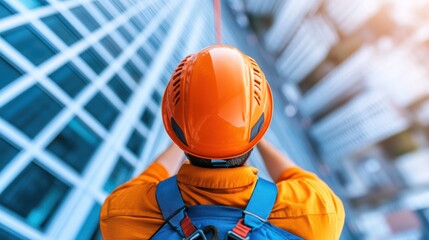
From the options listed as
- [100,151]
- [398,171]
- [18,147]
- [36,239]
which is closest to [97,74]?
[100,151]

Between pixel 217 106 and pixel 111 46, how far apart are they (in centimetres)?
260

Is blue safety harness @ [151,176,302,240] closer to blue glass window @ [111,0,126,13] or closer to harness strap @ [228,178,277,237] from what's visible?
harness strap @ [228,178,277,237]

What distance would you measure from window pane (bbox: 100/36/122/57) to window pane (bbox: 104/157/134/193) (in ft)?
4.31

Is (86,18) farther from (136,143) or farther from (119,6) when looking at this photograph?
(136,143)

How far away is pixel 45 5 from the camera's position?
214cm

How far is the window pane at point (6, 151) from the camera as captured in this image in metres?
1.33

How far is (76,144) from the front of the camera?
188 centimetres

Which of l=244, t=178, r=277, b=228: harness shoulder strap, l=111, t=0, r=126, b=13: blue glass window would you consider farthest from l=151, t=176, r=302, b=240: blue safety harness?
l=111, t=0, r=126, b=13: blue glass window

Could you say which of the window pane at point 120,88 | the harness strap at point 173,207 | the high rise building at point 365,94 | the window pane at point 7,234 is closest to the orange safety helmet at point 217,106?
the harness strap at point 173,207

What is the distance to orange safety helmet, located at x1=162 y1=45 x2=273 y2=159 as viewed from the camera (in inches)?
29.4

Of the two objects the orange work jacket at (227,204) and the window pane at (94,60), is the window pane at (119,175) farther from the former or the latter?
the orange work jacket at (227,204)

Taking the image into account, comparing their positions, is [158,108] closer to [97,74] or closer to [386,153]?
[97,74]

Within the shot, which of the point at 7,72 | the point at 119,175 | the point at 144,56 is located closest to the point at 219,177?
the point at 7,72

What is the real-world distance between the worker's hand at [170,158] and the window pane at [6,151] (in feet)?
2.78
